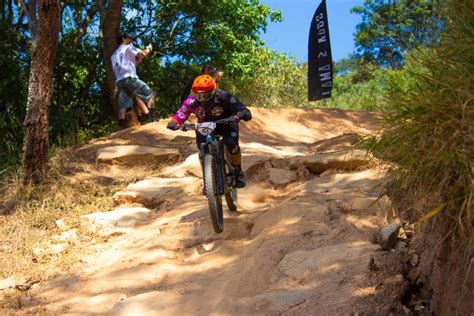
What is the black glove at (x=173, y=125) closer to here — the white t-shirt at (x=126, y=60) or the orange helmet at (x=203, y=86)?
the orange helmet at (x=203, y=86)

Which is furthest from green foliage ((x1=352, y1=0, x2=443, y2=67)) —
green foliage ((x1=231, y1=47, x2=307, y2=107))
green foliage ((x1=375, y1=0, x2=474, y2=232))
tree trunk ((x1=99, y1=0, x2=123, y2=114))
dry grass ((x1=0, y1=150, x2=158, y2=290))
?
green foliage ((x1=375, y1=0, x2=474, y2=232))

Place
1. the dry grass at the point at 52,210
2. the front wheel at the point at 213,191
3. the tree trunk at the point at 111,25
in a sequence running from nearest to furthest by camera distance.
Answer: the front wheel at the point at 213,191 < the dry grass at the point at 52,210 < the tree trunk at the point at 111,25

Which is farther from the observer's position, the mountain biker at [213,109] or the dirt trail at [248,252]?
the mountain biker at [213,109]

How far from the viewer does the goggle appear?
16.2 ft

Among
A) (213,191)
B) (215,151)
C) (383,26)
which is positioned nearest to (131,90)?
(215,151)

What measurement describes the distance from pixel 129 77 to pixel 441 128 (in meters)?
6.67

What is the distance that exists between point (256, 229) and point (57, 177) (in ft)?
10.6

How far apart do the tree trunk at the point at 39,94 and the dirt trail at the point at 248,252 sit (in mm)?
1164

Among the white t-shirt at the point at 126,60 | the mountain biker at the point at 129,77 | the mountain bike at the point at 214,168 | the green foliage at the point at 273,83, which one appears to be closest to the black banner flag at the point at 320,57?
the green foliage at the point at 273,83

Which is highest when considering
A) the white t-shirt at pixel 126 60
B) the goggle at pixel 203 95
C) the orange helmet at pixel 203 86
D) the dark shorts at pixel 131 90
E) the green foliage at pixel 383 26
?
the green foliage at pixel 383 26

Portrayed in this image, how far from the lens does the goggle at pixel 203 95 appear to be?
4926mm

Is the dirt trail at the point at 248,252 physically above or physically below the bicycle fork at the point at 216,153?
below

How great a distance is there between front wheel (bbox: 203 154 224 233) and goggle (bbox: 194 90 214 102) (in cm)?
52

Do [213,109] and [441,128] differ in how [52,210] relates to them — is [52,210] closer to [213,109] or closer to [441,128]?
[213,109]
